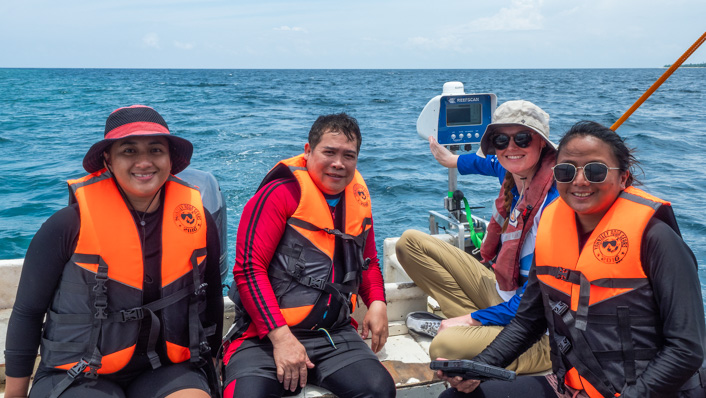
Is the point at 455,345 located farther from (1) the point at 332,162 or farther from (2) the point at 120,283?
(2) the point at 120,283

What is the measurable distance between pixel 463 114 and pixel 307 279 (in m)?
1.96

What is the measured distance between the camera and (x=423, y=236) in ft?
11.0

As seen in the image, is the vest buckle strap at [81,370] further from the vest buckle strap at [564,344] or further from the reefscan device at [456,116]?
the reefscan device at [456,116]

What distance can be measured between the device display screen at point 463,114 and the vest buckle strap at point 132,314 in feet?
8.10

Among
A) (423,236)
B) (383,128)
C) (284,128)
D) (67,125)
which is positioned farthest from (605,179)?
(67,125)

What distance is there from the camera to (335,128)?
248 centimetres

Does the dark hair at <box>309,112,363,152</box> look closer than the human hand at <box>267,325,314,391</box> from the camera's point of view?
No

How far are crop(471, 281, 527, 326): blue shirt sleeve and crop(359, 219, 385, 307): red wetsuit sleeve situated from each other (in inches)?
21.2

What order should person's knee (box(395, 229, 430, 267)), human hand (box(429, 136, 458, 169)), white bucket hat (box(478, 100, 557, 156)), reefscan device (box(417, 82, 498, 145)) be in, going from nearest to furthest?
1. white bucket hat (box(478, 100, 557, 156))
2. person's knee (box(395, 229, 430, 267))
3. human hand (box(429, 136, 458, 169))
4. reefscan device (box(417, 82, 498, 145))

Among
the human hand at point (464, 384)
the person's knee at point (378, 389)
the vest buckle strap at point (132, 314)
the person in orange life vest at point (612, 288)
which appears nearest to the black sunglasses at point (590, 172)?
the person in orange life vest at point (612, 288)

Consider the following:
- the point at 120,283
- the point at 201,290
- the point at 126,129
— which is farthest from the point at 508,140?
the point at 120,283

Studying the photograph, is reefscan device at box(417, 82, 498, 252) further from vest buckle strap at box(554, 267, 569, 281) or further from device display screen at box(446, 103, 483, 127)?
vest buckle strap at box(554, 267, 569, 281)

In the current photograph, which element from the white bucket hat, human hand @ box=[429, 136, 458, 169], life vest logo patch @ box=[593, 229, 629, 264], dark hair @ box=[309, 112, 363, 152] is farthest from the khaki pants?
life vest logo patch @ box=[593, 229, 629, 264]

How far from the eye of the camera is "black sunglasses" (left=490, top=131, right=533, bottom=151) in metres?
2.64
